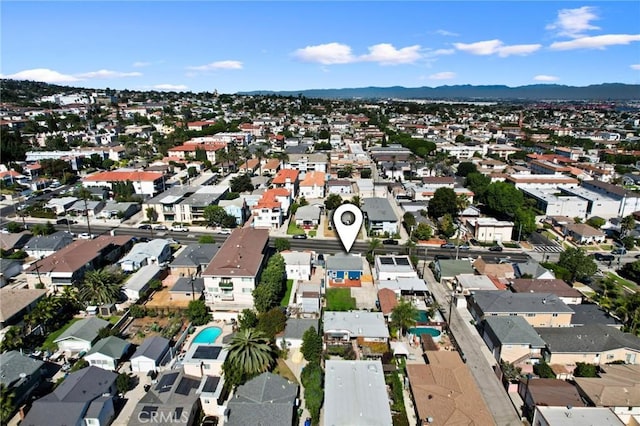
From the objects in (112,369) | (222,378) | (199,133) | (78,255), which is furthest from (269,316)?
(199,133)

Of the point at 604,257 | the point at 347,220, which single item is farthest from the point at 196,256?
the point at 604,257

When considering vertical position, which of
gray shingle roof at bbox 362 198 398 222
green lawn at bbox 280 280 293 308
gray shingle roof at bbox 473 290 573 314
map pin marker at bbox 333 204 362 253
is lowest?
green lawn at bbox 280 280 293 308

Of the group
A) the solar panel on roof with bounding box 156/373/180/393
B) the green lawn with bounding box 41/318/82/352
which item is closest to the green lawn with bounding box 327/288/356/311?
the solar panel on roof with bounding box 156/373/180/393

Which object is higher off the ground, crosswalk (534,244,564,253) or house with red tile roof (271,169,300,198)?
house with red tile roof (271,169,300,198)

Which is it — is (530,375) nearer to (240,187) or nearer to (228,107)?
(240,187)

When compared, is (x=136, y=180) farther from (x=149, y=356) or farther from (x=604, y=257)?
(x=604, y=257)

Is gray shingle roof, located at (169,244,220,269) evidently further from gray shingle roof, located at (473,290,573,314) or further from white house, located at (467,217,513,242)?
white house, located at (467,217,513,242)
